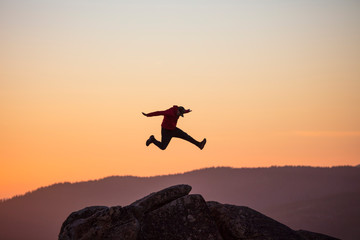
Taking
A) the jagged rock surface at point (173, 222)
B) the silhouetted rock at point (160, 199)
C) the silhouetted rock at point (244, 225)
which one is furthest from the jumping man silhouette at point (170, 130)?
the silhouetted rock at point (244, 225)

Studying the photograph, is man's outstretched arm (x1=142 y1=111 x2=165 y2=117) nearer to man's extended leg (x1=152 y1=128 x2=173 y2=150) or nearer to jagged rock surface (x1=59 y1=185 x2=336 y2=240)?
man's extended leg (x1=152 y1=128 x2=173 y2=150)

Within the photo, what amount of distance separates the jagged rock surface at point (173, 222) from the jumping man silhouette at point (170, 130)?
327cm

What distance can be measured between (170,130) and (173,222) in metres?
5.35

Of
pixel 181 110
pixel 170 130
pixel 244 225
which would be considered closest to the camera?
pixel 244 225

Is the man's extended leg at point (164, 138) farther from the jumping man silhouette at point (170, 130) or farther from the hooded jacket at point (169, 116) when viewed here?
the hooded jacket at point (169, 116)

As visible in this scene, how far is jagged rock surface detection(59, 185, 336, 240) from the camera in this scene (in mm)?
18219

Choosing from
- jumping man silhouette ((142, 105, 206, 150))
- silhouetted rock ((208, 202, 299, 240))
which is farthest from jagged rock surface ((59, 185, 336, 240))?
jumping man silhouette ((142, 105, 206, 150))

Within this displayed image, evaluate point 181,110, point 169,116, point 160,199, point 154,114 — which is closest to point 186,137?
point 169,116

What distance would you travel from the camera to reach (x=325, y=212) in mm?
122438

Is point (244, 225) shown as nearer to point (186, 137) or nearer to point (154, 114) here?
point (186, 137)

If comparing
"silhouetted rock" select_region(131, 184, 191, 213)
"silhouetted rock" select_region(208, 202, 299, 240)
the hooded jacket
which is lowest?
"silhouetted rock" select_region(208, 202, 299, 240)

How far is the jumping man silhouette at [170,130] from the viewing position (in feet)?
72.6

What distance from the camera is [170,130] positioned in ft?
75.6

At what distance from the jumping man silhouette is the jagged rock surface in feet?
10.7
